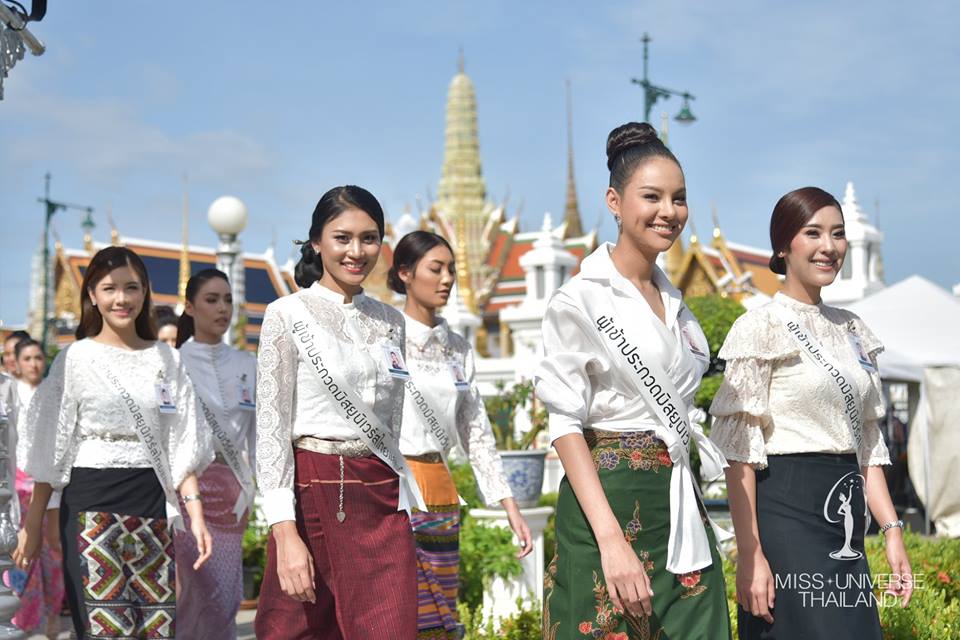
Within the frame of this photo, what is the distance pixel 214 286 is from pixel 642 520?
141 inches

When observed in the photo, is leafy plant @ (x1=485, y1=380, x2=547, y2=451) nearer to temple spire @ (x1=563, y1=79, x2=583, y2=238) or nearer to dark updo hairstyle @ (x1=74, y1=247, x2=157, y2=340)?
dark updo hairstyle @ (x1=74, y1=247, x2=157, y2=340)

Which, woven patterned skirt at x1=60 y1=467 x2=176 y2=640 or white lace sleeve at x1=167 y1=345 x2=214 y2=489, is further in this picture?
white lace sleeve at x1=167 y1=345 x2=214 y2=489

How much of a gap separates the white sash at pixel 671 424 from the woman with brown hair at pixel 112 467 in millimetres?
2109

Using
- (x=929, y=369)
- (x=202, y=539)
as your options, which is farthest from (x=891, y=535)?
(x=929, y=369)

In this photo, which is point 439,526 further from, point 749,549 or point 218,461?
point 749,549

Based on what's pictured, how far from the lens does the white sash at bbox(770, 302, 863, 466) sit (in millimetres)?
3742

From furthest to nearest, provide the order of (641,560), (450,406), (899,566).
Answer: (450,406) → (899,566) → (641,560)

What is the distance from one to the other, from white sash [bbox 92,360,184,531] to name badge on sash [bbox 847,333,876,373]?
8.16 feet

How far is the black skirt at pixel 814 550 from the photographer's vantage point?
3660 millimetres

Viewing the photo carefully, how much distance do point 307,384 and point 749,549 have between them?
131 cm

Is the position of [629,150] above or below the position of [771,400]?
above

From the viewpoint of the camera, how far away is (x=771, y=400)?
12.4 feet

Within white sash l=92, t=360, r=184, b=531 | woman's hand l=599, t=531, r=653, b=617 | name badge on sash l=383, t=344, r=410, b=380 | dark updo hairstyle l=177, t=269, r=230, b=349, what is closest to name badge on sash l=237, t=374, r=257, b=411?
dark updo hairstyle l=177, t=269, r=230, b=349

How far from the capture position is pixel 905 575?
3.85 metres
